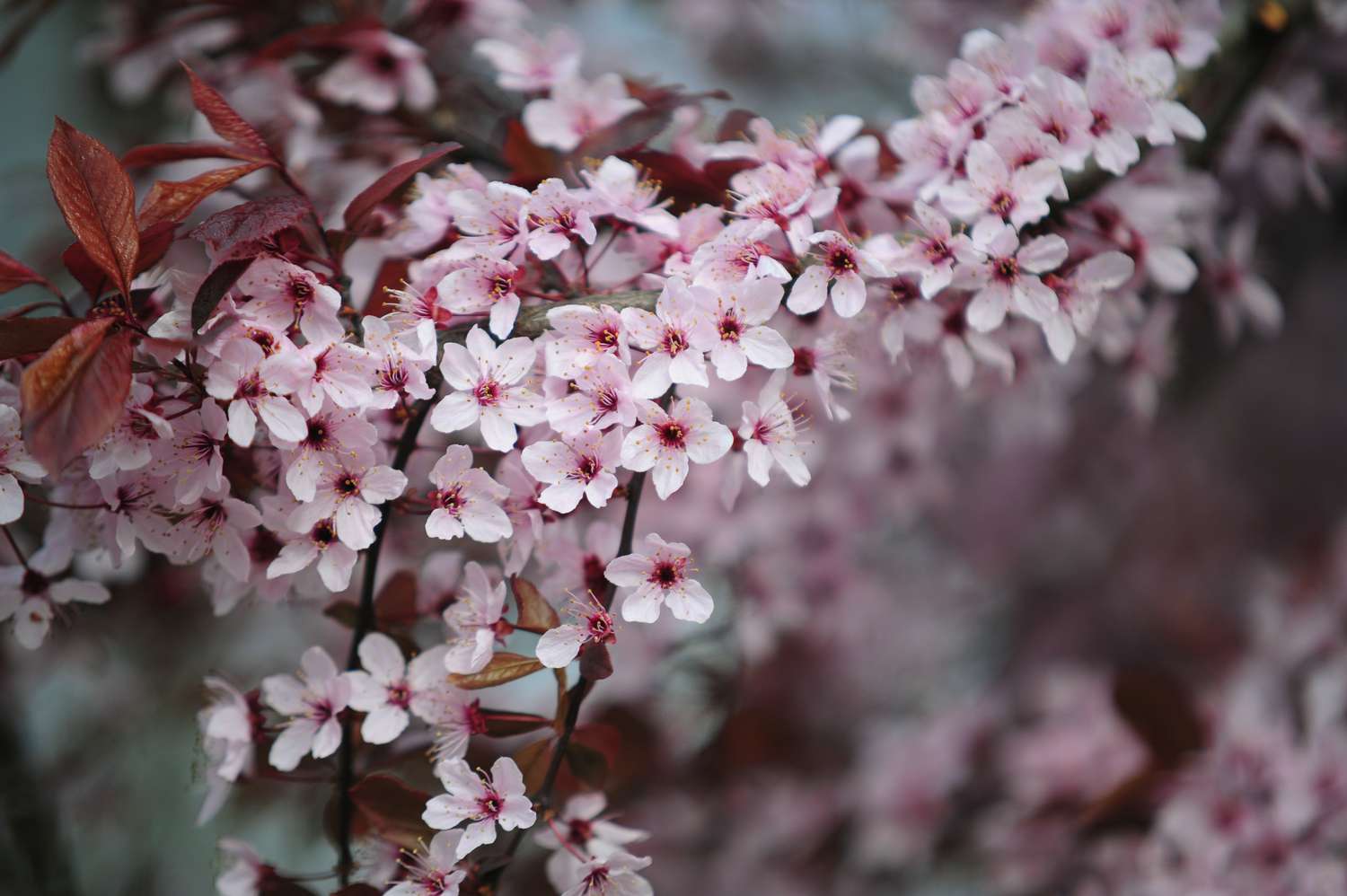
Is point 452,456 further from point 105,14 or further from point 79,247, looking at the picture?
point 105,14

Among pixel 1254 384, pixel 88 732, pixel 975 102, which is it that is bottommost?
pixel 88 732

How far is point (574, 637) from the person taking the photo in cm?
53

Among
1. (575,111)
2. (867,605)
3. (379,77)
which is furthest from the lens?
(867,605)

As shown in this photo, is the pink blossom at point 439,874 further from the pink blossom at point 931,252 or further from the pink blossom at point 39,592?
the pink blossom at point 931,252

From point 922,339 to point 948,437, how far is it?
0.83m

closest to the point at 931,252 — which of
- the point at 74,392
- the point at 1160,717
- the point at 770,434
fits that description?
the point at 770,434

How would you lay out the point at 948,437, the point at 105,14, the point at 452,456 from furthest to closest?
the point at 948,437 → the point at 105,14 → the point at 452,456

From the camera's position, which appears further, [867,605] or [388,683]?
[867,605]

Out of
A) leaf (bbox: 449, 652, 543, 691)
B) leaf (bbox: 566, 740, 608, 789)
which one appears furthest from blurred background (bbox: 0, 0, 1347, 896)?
leaf (bbox: 449, 652, 543, 691)

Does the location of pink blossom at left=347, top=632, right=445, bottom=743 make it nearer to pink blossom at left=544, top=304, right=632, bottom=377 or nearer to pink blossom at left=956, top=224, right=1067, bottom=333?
pink blossom at left=544, top=304, right=632, bottom=377

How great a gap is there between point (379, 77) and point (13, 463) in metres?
0.47

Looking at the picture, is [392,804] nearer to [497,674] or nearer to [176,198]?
[497,674]

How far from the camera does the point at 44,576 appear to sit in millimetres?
615

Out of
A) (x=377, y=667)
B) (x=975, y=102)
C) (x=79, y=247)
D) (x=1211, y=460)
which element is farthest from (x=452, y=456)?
(x=1211, y=460)
